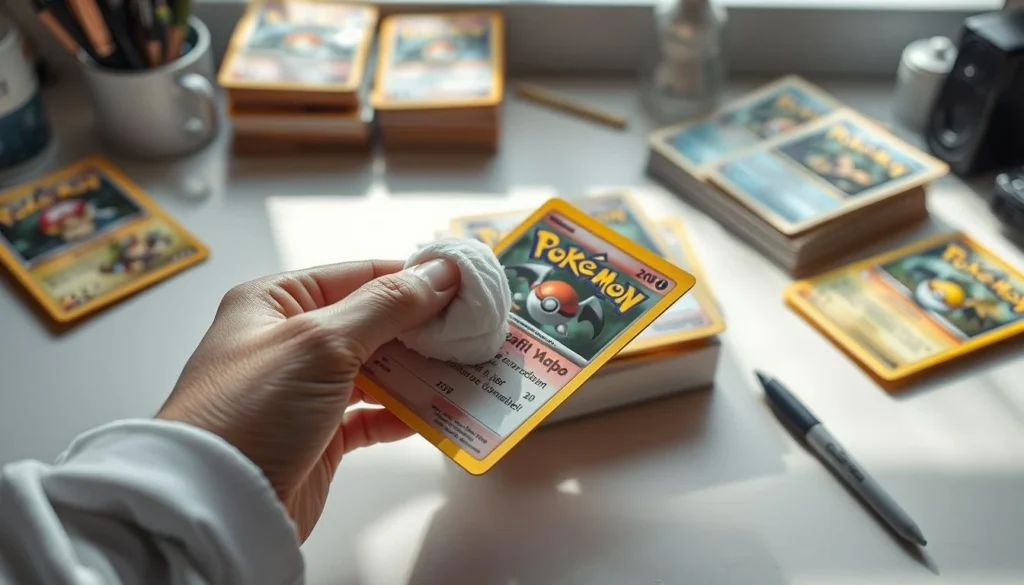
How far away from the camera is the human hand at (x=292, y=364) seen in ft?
1.93

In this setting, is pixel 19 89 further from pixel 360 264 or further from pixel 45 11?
pixel 360 264

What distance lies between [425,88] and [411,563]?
514mm

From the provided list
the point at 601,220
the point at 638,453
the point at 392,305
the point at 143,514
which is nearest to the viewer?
the point at 143,514

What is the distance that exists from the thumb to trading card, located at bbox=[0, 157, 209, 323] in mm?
326

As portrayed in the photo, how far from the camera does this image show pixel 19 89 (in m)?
0.95

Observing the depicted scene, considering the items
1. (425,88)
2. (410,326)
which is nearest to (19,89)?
(425,88)

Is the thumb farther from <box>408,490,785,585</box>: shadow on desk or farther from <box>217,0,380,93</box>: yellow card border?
<box>217,0,380,93</box>: yellow card border

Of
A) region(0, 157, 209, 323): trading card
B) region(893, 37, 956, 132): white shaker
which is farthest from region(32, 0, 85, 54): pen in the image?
region(893, 37, 956, 132): white shaker

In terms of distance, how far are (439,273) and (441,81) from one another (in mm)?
415

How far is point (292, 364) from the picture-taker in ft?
1.99

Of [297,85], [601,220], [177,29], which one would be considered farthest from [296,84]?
[601,220]

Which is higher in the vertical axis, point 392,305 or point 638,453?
point 392,305

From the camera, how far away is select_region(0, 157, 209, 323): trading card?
34.5 inches

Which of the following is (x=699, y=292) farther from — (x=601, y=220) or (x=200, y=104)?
(x=200, y=104)
